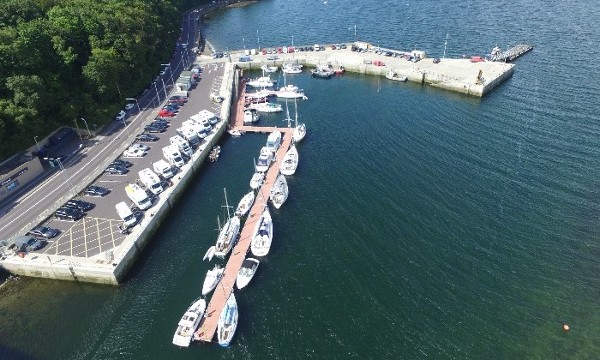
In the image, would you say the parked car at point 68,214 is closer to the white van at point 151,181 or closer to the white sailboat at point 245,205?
the white van at point 151,181

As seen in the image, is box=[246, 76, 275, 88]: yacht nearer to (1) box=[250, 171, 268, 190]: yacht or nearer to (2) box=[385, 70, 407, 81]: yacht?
(2) box=[385, 70, 407, 81]: yacht

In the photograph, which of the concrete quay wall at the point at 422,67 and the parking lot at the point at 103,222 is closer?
the parking lot at the point at 103,222

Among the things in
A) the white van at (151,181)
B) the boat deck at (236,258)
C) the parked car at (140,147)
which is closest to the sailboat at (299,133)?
the boat deck at (236,258)

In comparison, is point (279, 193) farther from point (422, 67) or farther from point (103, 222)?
point (422, 67)

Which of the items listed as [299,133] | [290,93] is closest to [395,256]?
[299,133]

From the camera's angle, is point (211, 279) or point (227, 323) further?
point (211, 279)

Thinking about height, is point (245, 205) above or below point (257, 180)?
below

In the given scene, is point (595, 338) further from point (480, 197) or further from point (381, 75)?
point (381, 75)
